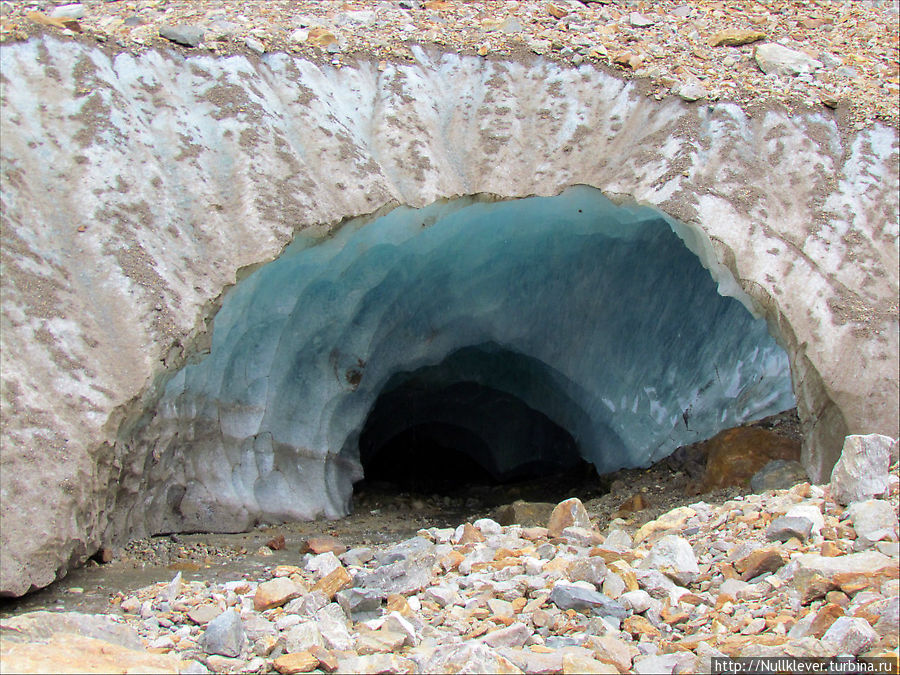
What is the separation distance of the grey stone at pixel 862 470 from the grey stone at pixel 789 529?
0.54 m

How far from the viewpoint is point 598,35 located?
9.59 metres

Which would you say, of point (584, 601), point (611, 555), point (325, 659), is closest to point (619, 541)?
point (611, 555)

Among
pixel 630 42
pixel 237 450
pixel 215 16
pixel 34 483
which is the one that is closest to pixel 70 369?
pixel 34 483

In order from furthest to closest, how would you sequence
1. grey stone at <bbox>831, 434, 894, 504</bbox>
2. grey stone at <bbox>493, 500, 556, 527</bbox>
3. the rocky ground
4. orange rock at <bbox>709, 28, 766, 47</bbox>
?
orange rock at <bbox>709, 28, 766, 47</bbox>
the rocky ground
grey stone at <bbox>493, 500, 556, 527</bbox>
grey stone at <bbox>831, 434, 894, 504</bbox>

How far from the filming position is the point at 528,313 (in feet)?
30.3

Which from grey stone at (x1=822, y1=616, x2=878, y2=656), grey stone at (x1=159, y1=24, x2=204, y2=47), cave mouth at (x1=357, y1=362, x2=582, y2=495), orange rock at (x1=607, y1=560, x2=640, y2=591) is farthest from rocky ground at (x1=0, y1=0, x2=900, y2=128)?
grey stone at (x1=822, y1=616, x2=878, y2=656)

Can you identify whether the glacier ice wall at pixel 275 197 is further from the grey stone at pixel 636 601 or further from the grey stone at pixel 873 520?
the grey stone at pixel 636 601

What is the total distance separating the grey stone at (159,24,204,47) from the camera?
8.27 meters

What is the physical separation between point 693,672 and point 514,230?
220 inches

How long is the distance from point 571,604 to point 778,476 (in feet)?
10.2

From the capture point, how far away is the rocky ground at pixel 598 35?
27.5ft

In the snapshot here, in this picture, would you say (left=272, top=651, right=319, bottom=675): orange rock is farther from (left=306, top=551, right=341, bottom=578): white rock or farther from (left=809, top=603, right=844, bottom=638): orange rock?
(left=809, top=603, right=844, bottom=638): orange rock

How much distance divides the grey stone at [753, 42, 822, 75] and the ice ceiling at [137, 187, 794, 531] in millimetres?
2249

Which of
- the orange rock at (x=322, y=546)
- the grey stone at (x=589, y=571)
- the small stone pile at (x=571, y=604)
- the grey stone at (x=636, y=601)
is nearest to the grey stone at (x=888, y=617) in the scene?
the small stone pile at (x=571, y=604)
